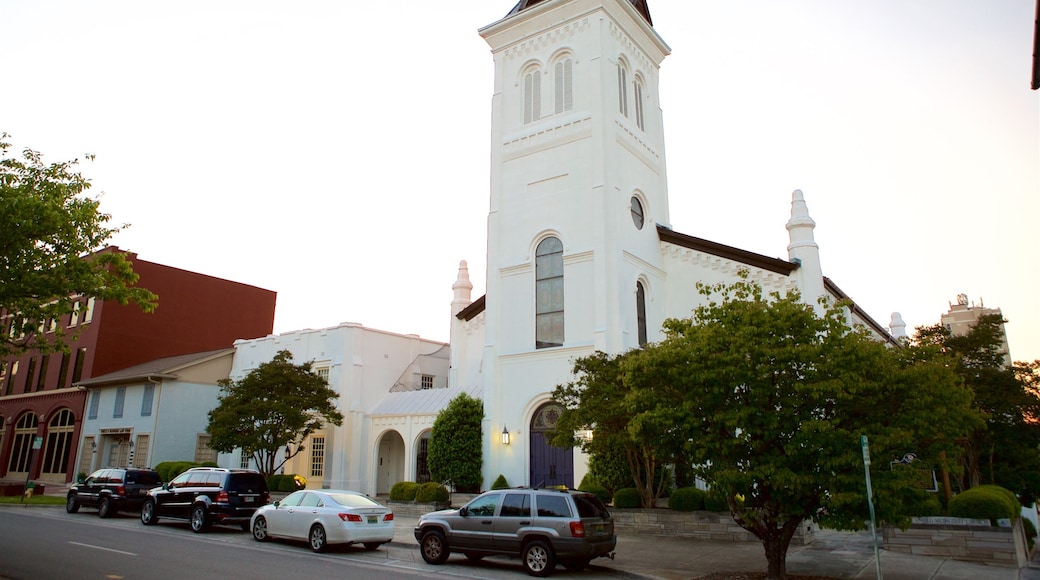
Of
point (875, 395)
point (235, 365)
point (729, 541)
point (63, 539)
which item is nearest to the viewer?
point (875, 395)

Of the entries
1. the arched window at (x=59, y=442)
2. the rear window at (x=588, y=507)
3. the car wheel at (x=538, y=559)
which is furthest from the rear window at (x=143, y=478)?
the arched window at (x=59, y=442)

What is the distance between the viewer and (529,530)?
13.1 meters

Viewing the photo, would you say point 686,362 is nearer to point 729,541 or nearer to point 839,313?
point 839,313

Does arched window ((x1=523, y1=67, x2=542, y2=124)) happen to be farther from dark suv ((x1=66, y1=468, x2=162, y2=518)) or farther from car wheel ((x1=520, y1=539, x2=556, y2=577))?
car wheel ((x1=520, y1=539, x2=556, y2=577))

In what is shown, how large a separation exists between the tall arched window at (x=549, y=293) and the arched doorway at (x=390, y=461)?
35.7 feet

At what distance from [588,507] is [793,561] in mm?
4867

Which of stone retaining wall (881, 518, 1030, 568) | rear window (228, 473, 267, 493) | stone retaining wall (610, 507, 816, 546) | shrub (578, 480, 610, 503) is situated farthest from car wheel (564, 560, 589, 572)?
rear window (228, 473, 267, 493)

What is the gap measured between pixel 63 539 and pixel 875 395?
699 inches

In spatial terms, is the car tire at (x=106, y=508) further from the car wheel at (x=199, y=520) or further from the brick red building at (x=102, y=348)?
the brick red building at (x=102, y=348)

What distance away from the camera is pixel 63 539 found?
16.2m

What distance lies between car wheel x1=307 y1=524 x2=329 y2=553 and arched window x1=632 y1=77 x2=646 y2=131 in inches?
814

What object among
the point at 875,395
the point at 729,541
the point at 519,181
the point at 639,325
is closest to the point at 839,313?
the point at 875,395

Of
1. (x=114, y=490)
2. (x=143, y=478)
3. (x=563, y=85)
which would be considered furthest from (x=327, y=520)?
(x=563, y=85)

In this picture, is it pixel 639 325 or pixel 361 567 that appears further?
pixel 639 325
